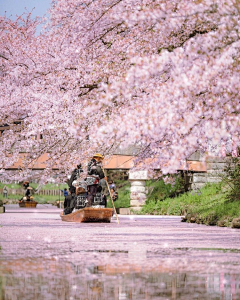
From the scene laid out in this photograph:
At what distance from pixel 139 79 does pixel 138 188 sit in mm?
24605

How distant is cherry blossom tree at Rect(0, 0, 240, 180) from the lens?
9.93 metres

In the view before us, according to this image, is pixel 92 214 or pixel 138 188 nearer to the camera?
pixel 92 214

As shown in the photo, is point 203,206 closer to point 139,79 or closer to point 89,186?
point 89,186

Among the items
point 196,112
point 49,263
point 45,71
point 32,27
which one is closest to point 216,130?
point 196,112

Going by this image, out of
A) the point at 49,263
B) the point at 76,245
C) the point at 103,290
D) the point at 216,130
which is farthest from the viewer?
the point at 76,245

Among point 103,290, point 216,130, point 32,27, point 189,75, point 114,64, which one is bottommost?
point 103,290

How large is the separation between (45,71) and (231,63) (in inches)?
435

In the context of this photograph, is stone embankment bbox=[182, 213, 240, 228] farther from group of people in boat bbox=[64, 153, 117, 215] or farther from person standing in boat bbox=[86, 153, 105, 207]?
person standing in boat bbox=[86, 153, 105, 207]

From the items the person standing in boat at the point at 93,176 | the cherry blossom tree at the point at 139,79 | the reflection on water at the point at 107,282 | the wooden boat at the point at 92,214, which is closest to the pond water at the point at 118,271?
the reflection on water at the point at 107,282

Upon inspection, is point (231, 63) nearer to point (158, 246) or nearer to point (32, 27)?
point (158, 246)

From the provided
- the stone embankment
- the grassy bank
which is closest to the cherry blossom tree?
the stone embankment

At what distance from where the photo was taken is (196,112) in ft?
33.2

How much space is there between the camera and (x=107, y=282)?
22.4 ft

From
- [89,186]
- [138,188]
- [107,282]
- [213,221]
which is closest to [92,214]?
[89,186]
